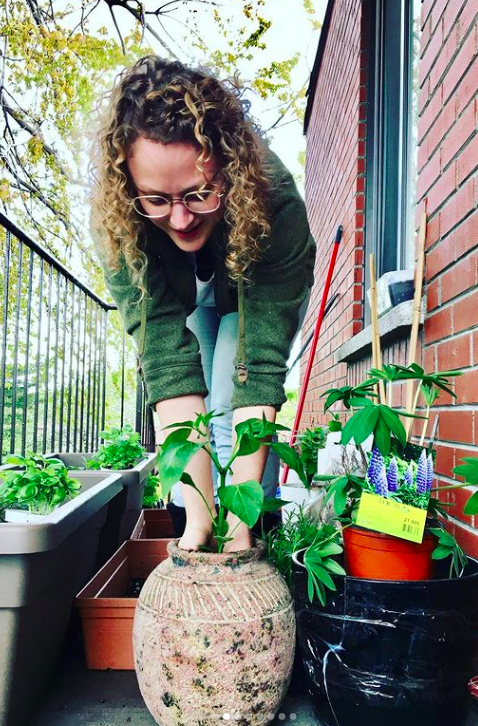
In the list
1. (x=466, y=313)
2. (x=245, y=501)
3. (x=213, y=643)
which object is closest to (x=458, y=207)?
(x=466, y=313)

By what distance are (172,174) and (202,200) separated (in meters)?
0.09

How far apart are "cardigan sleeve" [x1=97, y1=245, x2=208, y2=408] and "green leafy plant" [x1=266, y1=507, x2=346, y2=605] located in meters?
0.37

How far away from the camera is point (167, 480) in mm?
821


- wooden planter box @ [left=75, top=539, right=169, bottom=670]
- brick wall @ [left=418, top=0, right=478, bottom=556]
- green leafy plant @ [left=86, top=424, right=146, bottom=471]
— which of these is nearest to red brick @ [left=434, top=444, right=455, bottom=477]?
brick wall @ [left=418, top=0, right=478, bottom=556]

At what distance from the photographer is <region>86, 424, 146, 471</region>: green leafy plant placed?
2.12m

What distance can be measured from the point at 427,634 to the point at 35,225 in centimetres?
545

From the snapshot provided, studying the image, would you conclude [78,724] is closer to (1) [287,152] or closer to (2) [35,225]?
(2) [35,225]

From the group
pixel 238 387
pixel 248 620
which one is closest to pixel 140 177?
pixel 238 387

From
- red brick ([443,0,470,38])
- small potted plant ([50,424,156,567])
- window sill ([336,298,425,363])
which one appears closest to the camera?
red brick ([443,0,470,38])

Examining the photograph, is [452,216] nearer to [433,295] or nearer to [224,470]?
[433,295]

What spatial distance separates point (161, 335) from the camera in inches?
50.6

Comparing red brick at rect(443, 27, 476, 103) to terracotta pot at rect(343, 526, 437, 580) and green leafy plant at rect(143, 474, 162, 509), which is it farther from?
green leafy plant at rect(143, 474, 162, 509)

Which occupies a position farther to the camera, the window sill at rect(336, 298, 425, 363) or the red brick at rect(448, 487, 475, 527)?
the window sill at rect(336, 298, 425, 363)

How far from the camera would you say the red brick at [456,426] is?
115 cm
